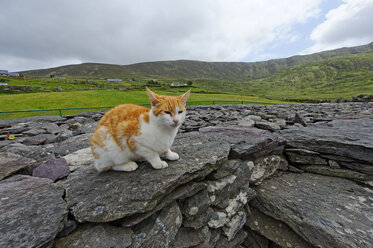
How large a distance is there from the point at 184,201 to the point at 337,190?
3989mm

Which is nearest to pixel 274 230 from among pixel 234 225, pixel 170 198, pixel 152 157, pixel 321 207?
pixel 234 225

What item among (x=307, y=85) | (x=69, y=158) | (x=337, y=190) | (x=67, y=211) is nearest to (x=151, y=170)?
(x=67, y=211)

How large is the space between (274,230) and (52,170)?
Answer: 5.45 metres

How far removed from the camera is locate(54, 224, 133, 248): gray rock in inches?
82.4

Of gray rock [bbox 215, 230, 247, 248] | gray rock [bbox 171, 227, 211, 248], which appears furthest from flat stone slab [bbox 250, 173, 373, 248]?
gray rock [bbox 171, 227, 211, 248]

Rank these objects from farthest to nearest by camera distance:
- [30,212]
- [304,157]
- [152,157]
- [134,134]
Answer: [304,157] < [152,157] < [134,134] < [30,212]

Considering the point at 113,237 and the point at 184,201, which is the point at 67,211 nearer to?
the point at 113,237

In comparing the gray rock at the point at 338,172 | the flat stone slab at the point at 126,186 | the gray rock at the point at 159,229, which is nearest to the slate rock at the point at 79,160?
the flat stone slab at the point at 126,186

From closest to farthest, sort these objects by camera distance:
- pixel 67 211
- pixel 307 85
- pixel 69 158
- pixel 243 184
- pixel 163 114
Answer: pixel 67 211
pixel 163 114
pixel 69 158
pixel 243 184
pixel 307 85

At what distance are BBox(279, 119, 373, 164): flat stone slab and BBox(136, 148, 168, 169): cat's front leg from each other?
4.42m

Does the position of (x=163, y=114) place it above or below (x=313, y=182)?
above

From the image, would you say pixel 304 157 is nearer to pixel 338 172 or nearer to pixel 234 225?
pixel 338 172

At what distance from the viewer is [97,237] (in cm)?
222

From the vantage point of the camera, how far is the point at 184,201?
3.39 m
